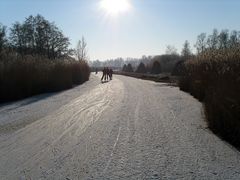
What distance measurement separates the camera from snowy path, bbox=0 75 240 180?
7.21 m

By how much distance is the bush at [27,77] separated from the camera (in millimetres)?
24125

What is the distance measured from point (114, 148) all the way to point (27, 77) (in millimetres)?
18002

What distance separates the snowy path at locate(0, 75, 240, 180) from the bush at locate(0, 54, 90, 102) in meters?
9.74

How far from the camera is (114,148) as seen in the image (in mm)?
9016

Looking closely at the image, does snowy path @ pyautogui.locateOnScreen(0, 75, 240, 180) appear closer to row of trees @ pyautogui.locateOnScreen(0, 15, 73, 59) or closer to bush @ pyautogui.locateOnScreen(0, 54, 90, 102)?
bush @ pyautogui.locateOnScreen(0, 54, 90, 102)

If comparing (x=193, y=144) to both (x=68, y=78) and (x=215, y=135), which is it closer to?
(x=215, y=135)

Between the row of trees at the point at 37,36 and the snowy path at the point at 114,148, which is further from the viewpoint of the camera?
the row of trees at the point at 37,36

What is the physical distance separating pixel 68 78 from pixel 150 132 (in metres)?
23.1

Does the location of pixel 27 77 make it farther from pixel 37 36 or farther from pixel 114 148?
pixel 37 36

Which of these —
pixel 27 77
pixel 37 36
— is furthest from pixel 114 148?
pixel 37 36

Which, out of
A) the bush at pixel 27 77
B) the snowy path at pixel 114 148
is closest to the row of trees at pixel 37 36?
the bush at pixel 27 77

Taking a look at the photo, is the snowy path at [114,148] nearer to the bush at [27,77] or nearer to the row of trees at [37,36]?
the bush at [27,77]

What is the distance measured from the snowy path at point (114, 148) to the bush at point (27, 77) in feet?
31.9

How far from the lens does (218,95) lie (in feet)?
37.1
